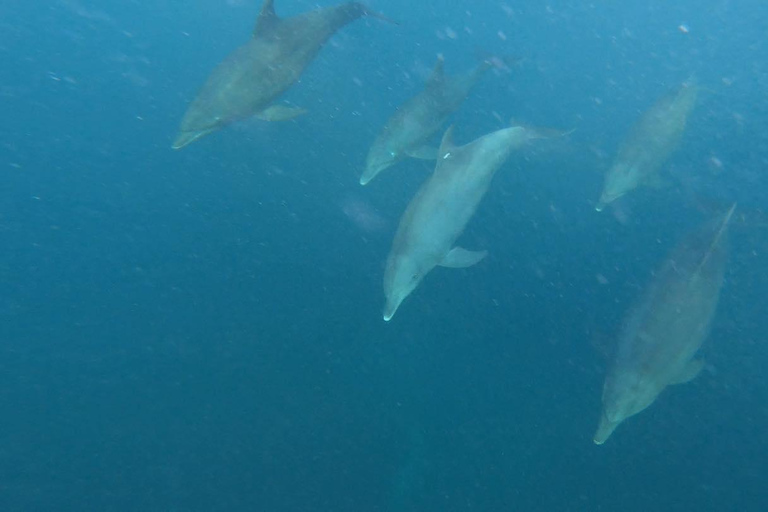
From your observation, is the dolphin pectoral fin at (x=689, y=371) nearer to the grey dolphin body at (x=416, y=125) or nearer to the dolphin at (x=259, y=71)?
the grey dolphin body at (x=416, y=125)

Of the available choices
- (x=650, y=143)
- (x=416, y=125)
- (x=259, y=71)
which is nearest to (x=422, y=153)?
(x=416, y=125)

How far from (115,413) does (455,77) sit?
7.71 metres

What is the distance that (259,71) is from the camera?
6.10 m

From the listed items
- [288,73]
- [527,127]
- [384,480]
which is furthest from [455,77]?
[384,480]

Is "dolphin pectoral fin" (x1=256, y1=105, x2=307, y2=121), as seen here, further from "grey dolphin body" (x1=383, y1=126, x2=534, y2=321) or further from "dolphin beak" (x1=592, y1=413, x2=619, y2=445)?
"dolphin beak" (x1=592, y1=413, x2=619, y2=445)

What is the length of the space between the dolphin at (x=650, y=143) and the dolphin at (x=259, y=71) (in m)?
4.34

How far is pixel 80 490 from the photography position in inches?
334

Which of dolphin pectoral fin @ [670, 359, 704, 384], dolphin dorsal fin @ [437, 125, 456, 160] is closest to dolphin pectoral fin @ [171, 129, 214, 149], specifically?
dolphin dorsal fin @ [437, 125, 456, 160]

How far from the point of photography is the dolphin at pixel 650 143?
7.19 metres

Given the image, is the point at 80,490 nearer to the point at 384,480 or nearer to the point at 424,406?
the point at 384,480

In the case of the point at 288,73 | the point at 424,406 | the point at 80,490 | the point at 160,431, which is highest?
the point at 288,73

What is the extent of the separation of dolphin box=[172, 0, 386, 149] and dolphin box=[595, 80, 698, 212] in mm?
4345

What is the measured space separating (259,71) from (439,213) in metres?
2.70

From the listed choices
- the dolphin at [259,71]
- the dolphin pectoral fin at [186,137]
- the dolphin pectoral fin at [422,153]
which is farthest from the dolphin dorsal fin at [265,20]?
the dolphin pectoral fin at [422,153]
